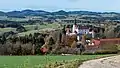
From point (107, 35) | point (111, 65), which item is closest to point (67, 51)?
point (111, 65)

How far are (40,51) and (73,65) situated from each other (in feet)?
87.9

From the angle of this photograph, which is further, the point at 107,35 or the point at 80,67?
the point at 107,35

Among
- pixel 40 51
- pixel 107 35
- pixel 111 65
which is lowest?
pixel 107 35

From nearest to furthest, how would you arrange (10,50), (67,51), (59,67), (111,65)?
(59,67) → (111,65) → (67,51) → (10,50)

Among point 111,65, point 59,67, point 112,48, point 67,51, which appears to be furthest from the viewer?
point 67,51

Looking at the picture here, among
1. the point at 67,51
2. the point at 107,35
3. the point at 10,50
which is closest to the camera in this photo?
the point at 67,51

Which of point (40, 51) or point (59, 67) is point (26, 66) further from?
point (40, 51)

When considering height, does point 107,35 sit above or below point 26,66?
below

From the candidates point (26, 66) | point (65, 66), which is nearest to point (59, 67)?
point (65, 66)

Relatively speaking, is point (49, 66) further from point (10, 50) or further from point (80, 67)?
point (10, 50)

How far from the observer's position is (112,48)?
35688 mm

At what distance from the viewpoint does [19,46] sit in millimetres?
44219

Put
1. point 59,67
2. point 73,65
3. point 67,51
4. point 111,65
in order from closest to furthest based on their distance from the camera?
point 59,67, point 73,65, point 111,65, point 67,51

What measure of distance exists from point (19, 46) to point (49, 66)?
94.7 feet
